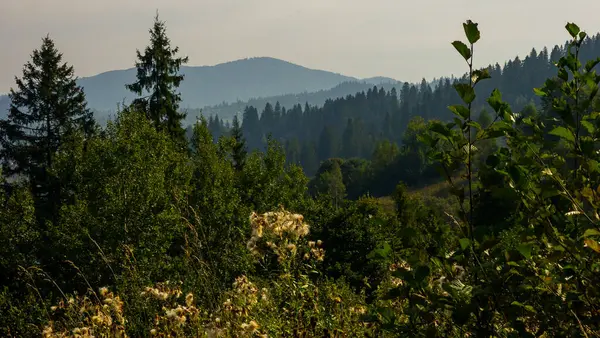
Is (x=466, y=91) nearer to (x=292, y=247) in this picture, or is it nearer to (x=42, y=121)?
(x=292, y=247)

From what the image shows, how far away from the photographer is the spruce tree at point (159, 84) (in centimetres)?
3509

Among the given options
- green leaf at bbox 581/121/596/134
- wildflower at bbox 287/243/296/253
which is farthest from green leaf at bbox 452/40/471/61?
wildflower at bbox 287/243/296/253

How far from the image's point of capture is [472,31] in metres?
2.03

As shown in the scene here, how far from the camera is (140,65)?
3609cm

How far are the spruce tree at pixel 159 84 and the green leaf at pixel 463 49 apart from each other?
33.6 metres

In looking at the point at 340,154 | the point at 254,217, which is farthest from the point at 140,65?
the point at 340,154

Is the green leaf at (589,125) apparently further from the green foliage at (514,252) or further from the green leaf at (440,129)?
the green leaf at (440,129)

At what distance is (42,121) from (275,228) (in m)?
39.4

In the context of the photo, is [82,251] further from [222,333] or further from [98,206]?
[222,333]

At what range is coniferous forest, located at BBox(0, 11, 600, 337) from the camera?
2.03 meters

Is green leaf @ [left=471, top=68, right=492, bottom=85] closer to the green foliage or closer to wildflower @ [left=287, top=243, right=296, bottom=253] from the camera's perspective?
the green foliage

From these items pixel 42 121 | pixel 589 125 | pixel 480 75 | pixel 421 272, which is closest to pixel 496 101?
pixel 480 75

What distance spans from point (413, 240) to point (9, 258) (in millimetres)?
29237

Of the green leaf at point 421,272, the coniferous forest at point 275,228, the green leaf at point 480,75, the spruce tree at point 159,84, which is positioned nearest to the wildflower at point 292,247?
the coniferous forest at point 275,228
